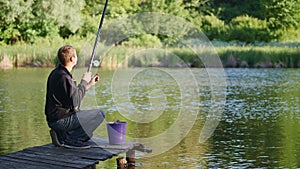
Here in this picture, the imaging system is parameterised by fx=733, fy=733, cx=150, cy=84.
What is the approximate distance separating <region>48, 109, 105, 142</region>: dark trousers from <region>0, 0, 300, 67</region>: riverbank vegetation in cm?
1708

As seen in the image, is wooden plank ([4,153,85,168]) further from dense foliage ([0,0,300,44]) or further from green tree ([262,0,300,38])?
green tree ([262,0,300,38])

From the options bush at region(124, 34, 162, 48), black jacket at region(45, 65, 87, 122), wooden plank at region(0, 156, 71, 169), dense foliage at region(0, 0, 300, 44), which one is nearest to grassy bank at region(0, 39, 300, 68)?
dense foliage at region(0, 0, 300, 44)

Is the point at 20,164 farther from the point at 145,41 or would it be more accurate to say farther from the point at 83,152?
the point at 145,41

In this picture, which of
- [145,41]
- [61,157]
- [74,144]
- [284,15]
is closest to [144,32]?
[145,41]

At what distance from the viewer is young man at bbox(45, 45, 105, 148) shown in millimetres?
6953

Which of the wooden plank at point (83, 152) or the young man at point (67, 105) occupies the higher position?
the young man at point (67, 105)

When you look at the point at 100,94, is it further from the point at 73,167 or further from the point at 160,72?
the point at 73,167

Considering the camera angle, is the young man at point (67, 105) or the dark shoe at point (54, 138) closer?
the young man at point (67, 105)

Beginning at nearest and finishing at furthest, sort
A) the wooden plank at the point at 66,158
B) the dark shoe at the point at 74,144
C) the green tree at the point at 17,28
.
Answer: the wooden plank at the point at 66,158 → the dark shoe at the point at 74,144 → the green tree at the point at 17,28

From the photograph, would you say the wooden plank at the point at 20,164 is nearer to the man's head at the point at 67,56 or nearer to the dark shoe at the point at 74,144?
the dark shoe at the point at 74,144

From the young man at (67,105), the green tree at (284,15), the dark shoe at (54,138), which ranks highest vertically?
the green tree at (284,15)

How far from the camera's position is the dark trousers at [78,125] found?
710 cm

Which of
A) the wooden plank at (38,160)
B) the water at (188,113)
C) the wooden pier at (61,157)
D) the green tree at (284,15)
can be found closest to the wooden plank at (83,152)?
the wooden pier at (61,157)

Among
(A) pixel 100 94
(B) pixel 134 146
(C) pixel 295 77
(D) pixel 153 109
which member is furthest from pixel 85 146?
(C) pixel 295 77
